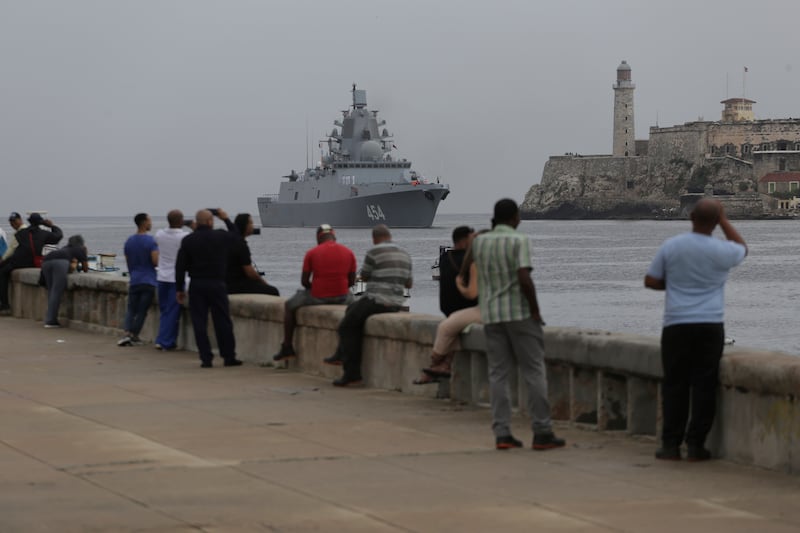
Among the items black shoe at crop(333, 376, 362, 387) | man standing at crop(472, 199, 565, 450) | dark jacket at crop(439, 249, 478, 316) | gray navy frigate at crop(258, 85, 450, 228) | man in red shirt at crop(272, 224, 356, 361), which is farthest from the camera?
gray navy frigate at crop(258, 85, 450, 228)

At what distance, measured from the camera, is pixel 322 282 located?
480 inches

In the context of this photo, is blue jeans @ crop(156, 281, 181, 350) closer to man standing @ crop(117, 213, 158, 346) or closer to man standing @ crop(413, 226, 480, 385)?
man standing @ crop(117, 213, 158, 346)

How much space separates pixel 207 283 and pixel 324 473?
18.6 feet

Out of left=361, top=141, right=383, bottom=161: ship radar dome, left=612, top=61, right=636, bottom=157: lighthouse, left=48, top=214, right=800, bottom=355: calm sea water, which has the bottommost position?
left=48, top=214, right=800, bottom=355: calm sea water

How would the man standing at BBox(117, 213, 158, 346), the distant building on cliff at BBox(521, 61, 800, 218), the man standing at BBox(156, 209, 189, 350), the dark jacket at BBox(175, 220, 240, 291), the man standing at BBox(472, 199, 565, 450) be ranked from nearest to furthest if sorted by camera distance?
the man standing at BBox(472, 199, 565, 450) → the dark jacket at BBox(175, 220, 240, 291) → the man standing at BBox(156, 209, 189, 350) → the man standing at BBox(117, 213, 158, 346) → the distant building on cliff at BBox(521, 61, 800, 218)

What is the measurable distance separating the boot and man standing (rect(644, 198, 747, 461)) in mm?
2398

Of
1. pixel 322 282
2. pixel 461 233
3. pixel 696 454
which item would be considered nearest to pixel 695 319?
pixel 696 454

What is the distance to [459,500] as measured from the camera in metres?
6.61

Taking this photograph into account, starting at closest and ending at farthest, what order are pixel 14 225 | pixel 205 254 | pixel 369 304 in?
pixel 369 304
pixel 205 254
pixel 14 225

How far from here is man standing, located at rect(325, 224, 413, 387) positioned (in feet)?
36.3

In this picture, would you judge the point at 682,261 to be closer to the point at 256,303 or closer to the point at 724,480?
the point at 724,480

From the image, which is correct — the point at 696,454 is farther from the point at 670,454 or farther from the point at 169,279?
the point at 169,279

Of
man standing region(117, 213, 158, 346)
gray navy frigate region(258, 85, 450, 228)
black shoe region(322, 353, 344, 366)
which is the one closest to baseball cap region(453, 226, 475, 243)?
black shoe region(322, 353, 344, 366)

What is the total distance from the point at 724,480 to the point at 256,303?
677cm
